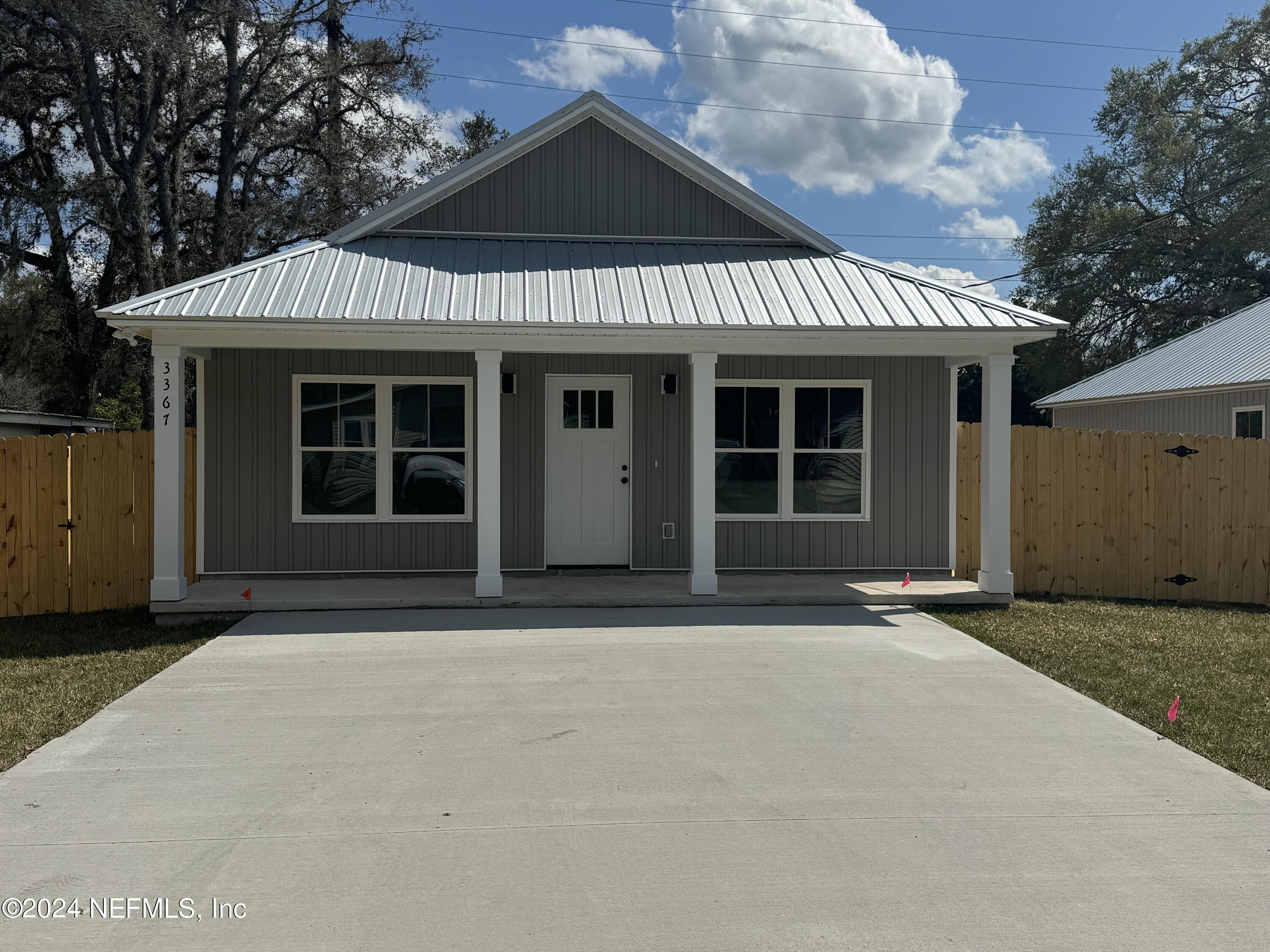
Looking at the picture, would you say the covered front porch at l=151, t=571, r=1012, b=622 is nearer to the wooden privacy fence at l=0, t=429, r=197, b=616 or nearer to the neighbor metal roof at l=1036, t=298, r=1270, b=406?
the wooden privacy fence at l=0, t=429, r=197, b=616

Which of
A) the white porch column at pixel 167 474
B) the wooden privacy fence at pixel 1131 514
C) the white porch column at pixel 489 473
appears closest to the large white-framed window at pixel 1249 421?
the wooden privacy fence at pixel 1131 514

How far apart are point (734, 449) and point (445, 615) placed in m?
3.79

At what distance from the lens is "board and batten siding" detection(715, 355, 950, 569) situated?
1099 cm

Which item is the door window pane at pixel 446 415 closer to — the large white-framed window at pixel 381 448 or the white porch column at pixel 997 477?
the large white-framed window at pixel 381 448

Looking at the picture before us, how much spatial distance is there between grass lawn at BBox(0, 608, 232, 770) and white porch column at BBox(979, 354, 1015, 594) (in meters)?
7.01

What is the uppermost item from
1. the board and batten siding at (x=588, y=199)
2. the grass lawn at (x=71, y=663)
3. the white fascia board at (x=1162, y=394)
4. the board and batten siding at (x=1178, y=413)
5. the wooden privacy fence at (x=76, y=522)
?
the board and batten siding at (x=588, y=199)

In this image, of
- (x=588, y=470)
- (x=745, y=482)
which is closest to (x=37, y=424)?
(x=588, y=470)

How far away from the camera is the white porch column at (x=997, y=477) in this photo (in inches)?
372

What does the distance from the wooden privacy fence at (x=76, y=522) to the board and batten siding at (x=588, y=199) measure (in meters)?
3.83

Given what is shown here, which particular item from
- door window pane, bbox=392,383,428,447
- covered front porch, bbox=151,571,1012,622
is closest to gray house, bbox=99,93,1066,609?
door window pane, bbox=392,383,428,447

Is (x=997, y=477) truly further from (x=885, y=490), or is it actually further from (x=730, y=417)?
(x=730, y=417)

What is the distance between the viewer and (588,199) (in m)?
11.1

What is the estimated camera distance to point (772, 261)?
1067cm

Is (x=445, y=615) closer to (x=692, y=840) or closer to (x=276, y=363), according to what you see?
(x=276, y=363)
